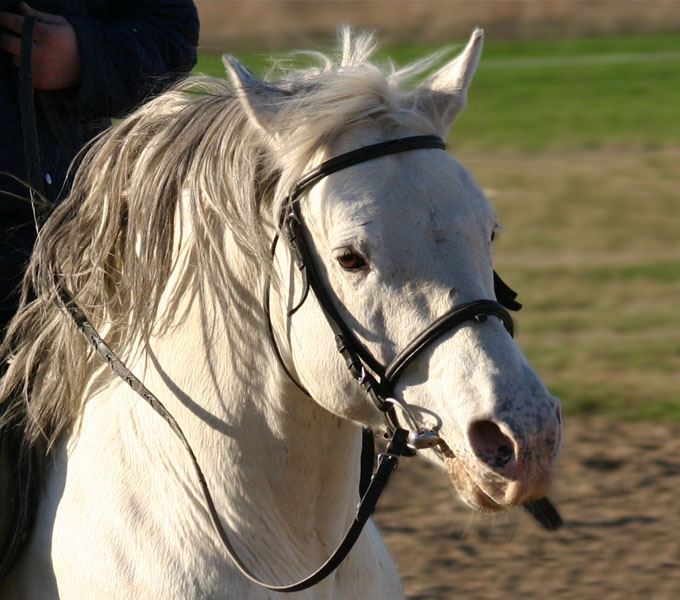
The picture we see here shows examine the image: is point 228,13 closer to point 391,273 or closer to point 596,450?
point 596,450

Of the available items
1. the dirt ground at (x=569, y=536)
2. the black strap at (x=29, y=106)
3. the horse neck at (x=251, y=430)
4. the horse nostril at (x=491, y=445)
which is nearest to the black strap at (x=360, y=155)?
the horse neck at (x=251, y=430)

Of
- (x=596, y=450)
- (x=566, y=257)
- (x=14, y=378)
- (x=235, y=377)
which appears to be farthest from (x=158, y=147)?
(x=566, y=257)

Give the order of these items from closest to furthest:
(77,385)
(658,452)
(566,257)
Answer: (77,385)
(658,452)
(566,257)

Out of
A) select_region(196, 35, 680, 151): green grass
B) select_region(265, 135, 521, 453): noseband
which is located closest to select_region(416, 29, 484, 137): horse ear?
select_region(265, 135, 521, 453): noseband

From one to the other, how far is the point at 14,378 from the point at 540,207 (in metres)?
9.07

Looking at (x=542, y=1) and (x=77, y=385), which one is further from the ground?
(x=77, y=385)

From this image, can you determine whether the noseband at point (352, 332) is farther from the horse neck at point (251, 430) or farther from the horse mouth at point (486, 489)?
the horse neck at point (251, 430)

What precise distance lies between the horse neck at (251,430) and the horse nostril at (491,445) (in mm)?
464

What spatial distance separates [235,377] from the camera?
2334 mm

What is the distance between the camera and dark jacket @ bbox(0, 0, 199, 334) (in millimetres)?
2754

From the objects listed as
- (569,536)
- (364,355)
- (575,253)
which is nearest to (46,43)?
(364,355)

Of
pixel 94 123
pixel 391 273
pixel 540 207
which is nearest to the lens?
pixel 391 273

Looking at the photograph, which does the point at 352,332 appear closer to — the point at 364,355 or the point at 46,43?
the point at 364,355

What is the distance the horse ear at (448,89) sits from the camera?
90.1 inches
